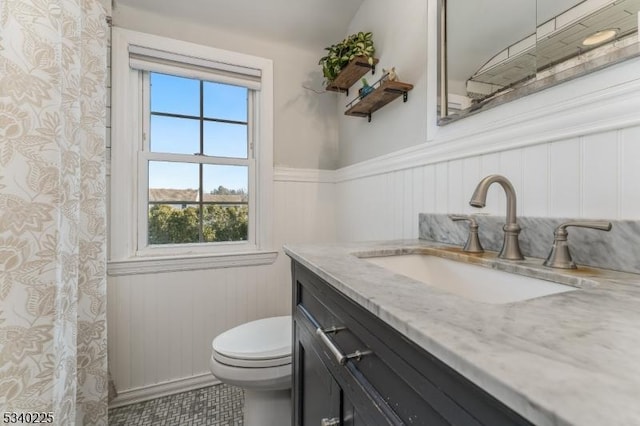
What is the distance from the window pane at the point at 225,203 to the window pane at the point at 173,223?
0.21 ft

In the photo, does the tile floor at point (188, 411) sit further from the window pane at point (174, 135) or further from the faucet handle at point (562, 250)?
the faucet handle at point (562, 250)

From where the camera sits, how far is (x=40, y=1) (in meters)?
0.77

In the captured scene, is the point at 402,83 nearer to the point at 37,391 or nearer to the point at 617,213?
the point at 617,213

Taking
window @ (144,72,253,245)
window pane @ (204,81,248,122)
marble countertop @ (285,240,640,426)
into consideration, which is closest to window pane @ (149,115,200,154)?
window @ (144,72,253,245)

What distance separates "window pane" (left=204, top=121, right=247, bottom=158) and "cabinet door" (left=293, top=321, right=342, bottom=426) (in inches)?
50.3

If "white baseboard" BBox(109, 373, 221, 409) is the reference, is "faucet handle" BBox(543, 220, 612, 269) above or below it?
above

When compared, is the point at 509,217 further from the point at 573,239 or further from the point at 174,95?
the point at 174,95

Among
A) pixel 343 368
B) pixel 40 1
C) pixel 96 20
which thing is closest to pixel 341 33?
pixel 96 20

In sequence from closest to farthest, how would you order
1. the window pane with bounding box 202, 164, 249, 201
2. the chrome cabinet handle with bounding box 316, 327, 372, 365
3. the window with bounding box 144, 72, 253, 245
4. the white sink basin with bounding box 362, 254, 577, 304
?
the chrome cabinet handle with bounding box 316, 327, 372, 365 → the white sink basin with bounding box 362, 254, 577, 304 → the window with bounding box 144, 72, 253, 245 → the window pane with bounding box 202, 164, 249, 201

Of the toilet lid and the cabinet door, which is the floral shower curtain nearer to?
the toilet lid

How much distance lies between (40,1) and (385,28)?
1389 millimetres

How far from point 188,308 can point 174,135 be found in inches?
40.7

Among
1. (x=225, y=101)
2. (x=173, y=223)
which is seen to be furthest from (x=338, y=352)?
(x=225, y=101)

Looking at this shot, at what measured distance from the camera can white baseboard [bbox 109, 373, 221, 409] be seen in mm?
1541
